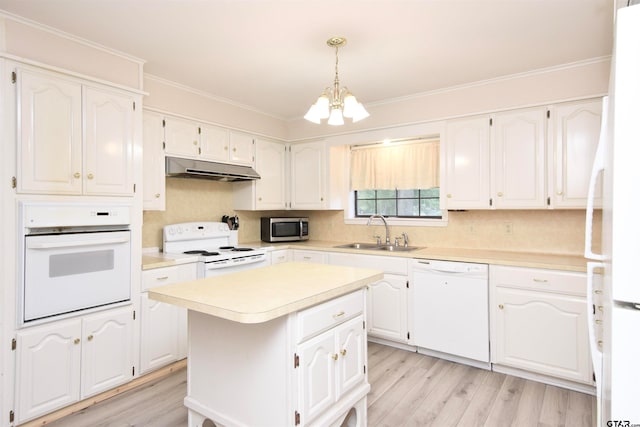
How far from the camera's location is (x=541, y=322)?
2.66 metres

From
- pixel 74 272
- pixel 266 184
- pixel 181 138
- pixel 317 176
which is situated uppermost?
pixel 181 138

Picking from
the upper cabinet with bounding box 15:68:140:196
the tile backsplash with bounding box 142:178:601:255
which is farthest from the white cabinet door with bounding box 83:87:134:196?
the tile backsplash with bounding box 142:178:601:255

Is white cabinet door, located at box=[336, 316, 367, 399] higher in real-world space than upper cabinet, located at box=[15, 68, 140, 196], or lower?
lower

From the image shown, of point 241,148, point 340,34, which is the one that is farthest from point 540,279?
point 241,148

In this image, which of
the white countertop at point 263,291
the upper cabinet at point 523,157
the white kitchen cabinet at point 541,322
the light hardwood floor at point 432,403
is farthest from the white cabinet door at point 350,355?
the upper cabinet at point 523,157

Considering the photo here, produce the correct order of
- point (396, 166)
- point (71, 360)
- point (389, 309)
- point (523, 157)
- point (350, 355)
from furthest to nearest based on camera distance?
Answer: 1. point (396, 166)
2. point (389, 309)
3. point (523, 157)
4. point (71, 360)
5. point (350, 355)

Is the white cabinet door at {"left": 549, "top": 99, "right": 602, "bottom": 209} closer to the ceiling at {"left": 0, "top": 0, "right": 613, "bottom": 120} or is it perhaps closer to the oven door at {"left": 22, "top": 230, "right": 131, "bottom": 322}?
the ceiling at {"left": 0, "top": 0, "right": 613, "bottom": 120}

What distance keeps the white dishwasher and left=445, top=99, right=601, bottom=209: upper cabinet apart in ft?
2.18

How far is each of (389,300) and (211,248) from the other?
75.0 inches

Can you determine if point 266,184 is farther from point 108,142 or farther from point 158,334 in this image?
point 158,334

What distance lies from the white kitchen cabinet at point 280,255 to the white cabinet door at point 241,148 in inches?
41.3

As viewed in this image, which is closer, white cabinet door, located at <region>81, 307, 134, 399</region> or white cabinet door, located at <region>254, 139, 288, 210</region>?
white cabinet door, located at <region>81, 307, 134, 399</region>

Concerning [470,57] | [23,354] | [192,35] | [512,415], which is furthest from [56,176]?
[512,415]

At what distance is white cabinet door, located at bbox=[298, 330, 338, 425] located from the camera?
65.7 inches
